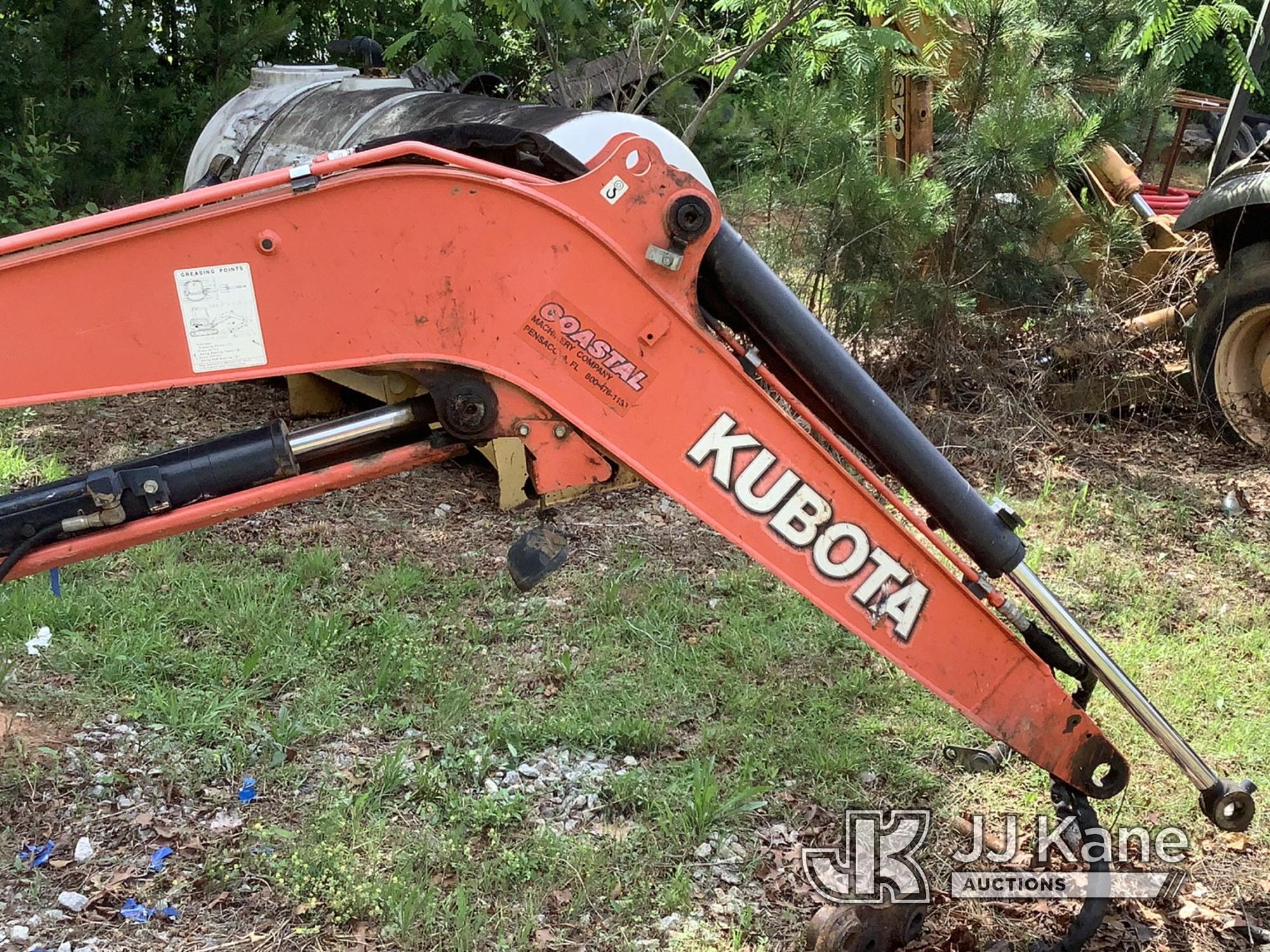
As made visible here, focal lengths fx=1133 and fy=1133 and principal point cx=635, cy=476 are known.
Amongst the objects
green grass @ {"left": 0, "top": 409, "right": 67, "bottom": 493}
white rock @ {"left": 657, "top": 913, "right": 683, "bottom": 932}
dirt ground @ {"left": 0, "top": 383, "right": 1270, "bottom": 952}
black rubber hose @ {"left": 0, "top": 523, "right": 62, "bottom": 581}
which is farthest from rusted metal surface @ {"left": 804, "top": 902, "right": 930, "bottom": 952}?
green grass @ {"left": 0, "top": 409, "right": 67, "bottom": 493}

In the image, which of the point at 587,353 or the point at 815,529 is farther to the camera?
the point at 815,529

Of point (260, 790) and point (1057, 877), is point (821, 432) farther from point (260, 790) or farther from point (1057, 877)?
point (260, 790)

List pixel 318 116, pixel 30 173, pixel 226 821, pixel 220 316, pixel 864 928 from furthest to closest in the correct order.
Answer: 1. pixel 30 173
2. pixel 318 116
3. pixel 226 821
4. pixel 864 928
5. pixel 220 316

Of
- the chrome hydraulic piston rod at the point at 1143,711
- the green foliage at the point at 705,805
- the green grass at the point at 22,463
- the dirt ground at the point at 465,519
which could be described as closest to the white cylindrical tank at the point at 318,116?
the dirt ground at the point at 465,519

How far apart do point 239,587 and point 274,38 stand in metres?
5.46

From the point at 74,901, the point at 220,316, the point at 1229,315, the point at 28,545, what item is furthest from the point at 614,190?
the point at 1229,315

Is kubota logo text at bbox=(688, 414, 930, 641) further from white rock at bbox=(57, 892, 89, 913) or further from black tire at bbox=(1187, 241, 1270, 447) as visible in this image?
black tire at bbox=(1187, 241, 1270, 447)

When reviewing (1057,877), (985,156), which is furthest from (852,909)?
(985,156)

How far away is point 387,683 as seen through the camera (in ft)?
11.7

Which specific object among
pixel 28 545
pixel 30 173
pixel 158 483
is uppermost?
pixel 158 483

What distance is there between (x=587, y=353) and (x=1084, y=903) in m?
1.81

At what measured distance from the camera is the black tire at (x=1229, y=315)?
5352mm

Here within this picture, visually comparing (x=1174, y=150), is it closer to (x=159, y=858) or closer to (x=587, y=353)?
(x=587, y=353)

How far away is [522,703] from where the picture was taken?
11.6 ft
